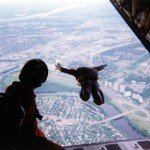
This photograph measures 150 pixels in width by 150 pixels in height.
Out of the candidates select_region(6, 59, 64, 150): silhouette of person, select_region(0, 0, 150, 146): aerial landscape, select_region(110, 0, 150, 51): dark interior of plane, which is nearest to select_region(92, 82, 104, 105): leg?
select_region(6, 59, 64, 150): silhouette of person

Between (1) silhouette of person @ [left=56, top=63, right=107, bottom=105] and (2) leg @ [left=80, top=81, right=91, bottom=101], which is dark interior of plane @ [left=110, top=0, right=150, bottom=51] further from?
(2) leg @ [left=80, top=81, right=91, bottom=101]

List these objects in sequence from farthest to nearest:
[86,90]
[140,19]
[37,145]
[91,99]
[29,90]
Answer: [91,99], [140,19], [86,90], [29,90], [37,145]

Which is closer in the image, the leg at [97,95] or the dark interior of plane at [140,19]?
the leg at [97,95]

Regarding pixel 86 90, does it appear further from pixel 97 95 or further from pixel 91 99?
pixel 91 99

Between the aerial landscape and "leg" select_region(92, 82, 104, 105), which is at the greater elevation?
"leg" select_region(92, 82, 104, 105)

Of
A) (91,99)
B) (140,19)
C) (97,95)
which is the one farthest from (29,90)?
(91,99)

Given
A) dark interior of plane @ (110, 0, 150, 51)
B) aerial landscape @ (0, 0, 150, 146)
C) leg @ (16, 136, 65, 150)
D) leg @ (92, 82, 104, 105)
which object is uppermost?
dark interior of plane @ (110, 0, 150, 51)

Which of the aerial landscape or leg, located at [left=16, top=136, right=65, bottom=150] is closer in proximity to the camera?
leg, located at [left=16, top=136, right=65, bottom=150]

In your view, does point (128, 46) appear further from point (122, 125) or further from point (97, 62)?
point (122, 125)

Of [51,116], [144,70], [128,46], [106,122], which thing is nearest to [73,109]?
[51,116]

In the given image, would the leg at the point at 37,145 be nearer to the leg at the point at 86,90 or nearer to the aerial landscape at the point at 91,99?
the leg at the point at 86,90

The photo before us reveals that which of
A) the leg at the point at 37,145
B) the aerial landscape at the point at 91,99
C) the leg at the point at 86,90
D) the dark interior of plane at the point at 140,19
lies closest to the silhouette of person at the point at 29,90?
the leg at the point at 37,145
